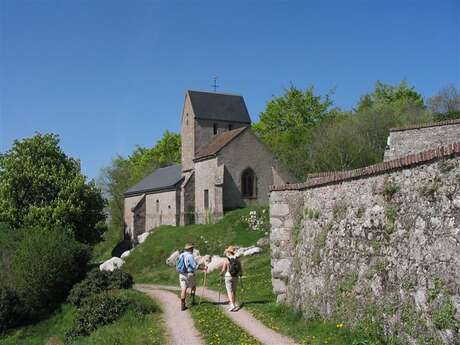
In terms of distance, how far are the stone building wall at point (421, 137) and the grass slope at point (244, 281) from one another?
7429mm

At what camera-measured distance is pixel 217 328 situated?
1366 cm

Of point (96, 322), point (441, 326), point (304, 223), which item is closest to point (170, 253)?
point (96, 322)

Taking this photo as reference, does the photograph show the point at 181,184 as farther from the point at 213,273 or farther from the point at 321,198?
the point at 321,198

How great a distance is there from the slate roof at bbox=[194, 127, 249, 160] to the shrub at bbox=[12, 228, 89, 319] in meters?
17.6

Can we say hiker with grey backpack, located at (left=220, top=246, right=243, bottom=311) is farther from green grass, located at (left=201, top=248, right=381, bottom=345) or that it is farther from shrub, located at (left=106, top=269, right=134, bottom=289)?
shrub, located at (left=106, top=269, right=134, bottom=289)

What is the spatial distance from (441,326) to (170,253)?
32.5 m

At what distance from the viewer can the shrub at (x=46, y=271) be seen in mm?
27984

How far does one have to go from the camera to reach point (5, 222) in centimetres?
4075

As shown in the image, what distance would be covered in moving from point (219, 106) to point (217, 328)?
40139 millimetres

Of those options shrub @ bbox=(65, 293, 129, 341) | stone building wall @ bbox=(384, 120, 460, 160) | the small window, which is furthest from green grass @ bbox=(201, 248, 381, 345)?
the small window

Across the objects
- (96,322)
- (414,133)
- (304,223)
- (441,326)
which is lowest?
(96,322)

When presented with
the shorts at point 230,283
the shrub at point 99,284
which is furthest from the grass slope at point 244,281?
the shrub at point 99,284

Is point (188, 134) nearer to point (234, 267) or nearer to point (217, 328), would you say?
point (234, 267)

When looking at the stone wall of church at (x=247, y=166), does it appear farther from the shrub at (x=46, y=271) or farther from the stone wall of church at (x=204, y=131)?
the shrub at (x=46, y=271)
